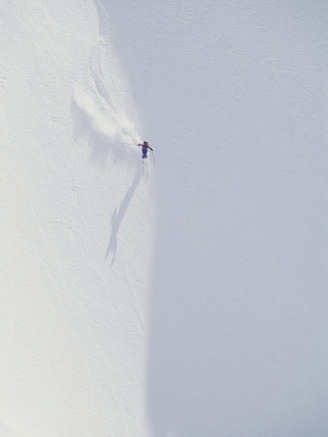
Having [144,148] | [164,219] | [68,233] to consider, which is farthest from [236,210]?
[68,233]

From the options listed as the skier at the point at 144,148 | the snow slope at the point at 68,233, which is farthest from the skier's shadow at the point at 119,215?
the skier at the point at 144,148

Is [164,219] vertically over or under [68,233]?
over

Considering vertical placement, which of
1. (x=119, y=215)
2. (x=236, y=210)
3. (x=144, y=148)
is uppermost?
(x=144, y=148)

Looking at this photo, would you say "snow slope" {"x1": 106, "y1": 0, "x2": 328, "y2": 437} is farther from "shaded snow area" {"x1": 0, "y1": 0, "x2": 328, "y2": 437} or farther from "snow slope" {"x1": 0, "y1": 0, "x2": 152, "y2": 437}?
"snow slope" {"x1": 0, "y1": 0, "x2": 152, "y2": 437}

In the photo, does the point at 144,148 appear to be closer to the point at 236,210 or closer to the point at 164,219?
the point at 164,219

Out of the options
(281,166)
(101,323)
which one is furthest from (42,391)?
(281,166)

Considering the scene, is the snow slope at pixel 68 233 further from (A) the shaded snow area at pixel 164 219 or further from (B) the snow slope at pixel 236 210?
(B) the snow slope at pixel 236 210

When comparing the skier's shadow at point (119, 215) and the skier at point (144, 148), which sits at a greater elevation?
the skier at point (144, 148)

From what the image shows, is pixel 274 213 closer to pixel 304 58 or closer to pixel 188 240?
pixel 188 240
